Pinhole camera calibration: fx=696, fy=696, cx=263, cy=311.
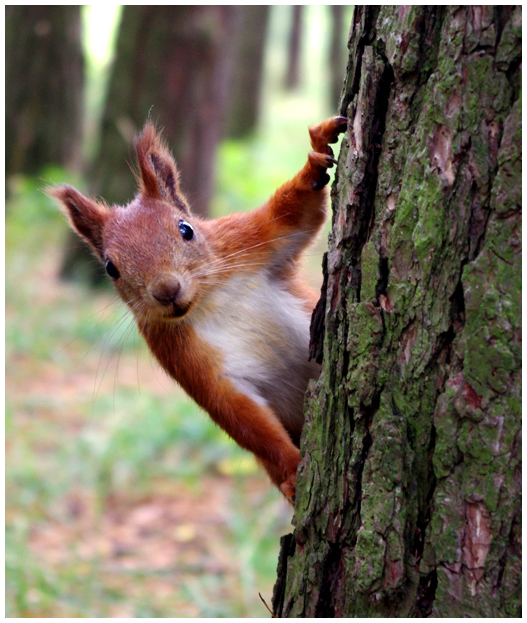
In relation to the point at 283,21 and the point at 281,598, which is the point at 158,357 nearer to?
the point at 281,598

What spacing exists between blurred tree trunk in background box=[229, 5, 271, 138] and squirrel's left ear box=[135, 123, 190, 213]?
1094 cm

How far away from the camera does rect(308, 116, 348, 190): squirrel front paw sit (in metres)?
2.00

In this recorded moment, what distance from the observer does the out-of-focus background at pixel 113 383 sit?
11.0 ft

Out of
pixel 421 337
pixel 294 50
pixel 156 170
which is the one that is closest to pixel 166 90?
pixel 156 170

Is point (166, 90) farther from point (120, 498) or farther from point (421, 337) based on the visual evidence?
point (421, 337)

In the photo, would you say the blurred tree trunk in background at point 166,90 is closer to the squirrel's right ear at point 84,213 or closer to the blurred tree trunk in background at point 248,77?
the squirrel's right ear at point 84,213

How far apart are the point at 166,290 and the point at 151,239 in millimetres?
244

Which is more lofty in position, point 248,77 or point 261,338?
point 248,77

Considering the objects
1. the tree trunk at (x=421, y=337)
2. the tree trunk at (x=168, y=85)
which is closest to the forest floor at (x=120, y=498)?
the tree trunk at (x=421, y=337)

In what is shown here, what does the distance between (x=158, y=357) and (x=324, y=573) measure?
1075 millimetres

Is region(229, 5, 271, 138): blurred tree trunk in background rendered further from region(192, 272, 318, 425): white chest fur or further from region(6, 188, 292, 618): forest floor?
region(192, 272, 318, 425): white chest fur

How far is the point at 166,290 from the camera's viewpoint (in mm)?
2275

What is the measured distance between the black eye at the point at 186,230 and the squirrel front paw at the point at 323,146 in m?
0.50

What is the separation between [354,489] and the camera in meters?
1.65
